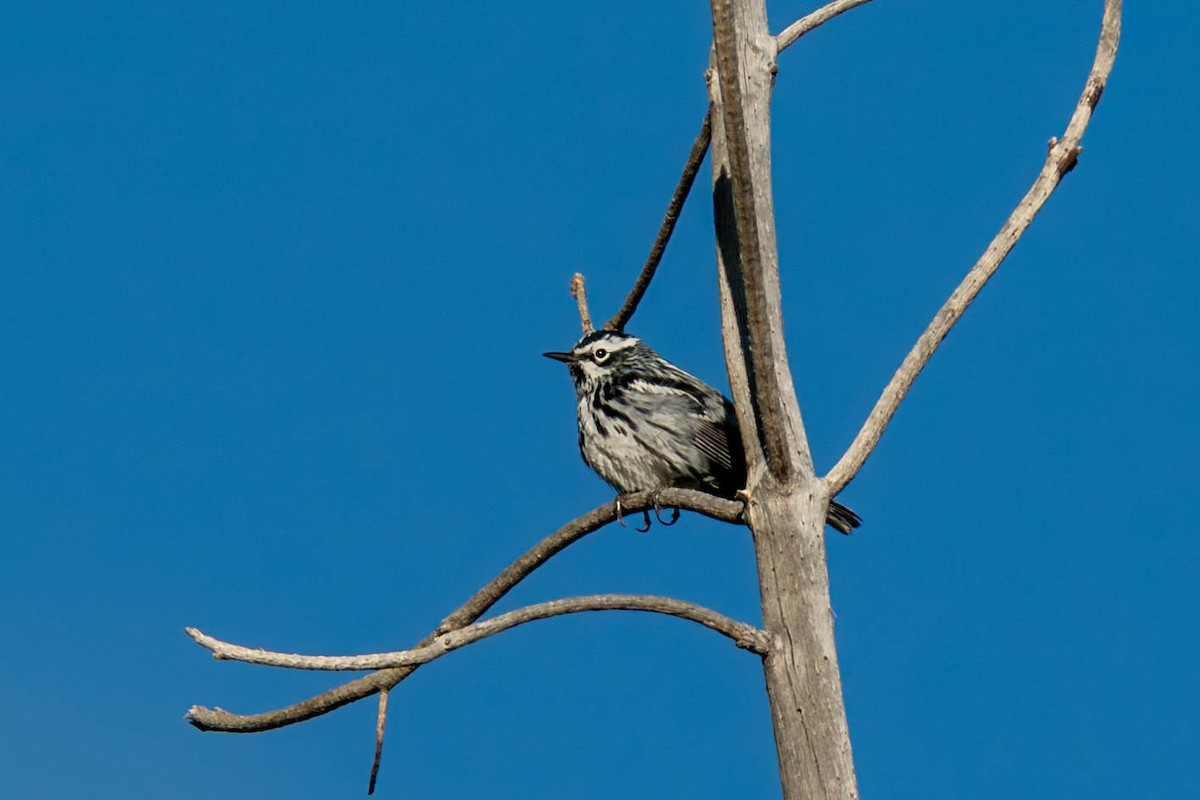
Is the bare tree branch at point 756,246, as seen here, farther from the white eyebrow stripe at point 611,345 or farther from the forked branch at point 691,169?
the white eyebrow stripe at point 611,345

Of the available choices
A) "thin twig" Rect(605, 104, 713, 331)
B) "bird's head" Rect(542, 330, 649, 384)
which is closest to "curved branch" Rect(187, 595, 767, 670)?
"thin twig" Rect(605, 104, 713, 331)

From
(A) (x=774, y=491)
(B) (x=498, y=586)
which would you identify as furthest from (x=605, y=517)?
(A) (x=774, y=491)

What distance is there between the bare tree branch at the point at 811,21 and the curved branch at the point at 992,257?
4.04 feet

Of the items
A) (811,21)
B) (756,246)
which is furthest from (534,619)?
(811,21)

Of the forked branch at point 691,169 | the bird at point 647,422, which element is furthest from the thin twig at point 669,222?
the bird at point 647,422

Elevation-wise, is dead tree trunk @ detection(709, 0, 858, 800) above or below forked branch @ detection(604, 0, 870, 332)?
below

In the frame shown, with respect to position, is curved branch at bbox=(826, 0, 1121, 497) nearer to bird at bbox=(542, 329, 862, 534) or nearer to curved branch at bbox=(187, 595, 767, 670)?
curved branch at bbox=(187, 595, 767, 670)

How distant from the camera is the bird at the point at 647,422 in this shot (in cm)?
935

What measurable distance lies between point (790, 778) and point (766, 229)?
2351 mm

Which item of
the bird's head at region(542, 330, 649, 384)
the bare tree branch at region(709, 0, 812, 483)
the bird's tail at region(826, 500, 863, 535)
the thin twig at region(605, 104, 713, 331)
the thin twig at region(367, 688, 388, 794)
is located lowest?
the thin twig at region(367, 688, 388, 794)

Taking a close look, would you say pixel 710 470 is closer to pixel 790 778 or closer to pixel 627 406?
pixel 627 406

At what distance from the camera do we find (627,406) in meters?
9.66

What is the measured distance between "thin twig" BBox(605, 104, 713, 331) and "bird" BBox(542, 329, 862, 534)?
41.6 inches

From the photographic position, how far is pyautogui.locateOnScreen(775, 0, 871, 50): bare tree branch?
6.55 meters
